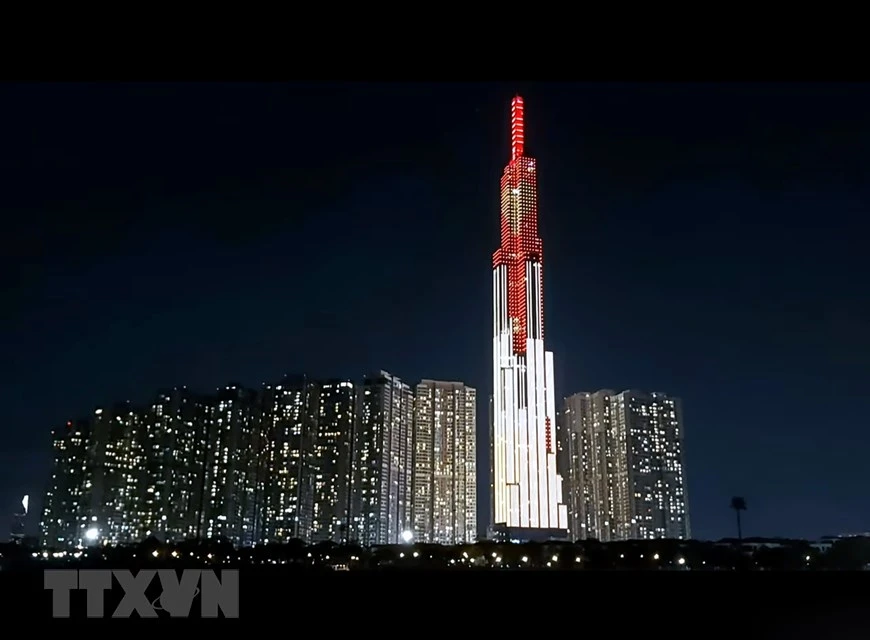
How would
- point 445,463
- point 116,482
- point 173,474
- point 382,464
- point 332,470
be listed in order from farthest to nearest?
point 445,463 < point 382,464 < point 173,474 < point 332,470 < point 116,482

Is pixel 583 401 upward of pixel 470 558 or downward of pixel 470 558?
upward

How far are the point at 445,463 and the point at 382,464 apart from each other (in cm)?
1101

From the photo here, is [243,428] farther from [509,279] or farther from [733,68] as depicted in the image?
[733,68]

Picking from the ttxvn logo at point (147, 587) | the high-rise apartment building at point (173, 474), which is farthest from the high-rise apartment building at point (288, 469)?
the ttxvn logo at point (147, 587)

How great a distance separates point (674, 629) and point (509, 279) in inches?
2148

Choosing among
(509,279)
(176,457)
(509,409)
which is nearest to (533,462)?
(509,409)

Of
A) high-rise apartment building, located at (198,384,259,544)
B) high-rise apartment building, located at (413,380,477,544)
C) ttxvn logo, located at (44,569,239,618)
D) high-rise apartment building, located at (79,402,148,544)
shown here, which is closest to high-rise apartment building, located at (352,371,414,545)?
high-rise apartment building, located at (413,380,477,544)

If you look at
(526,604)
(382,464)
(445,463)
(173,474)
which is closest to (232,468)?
(173,474)

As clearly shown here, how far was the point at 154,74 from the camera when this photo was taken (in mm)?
3994

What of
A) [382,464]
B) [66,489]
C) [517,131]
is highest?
[517,131]

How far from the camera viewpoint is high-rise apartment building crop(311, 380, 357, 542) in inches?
2613

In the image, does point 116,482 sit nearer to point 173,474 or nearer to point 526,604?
point 173,474

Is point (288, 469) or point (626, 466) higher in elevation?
point (288, 469)

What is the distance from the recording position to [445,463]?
7806 centimetres
